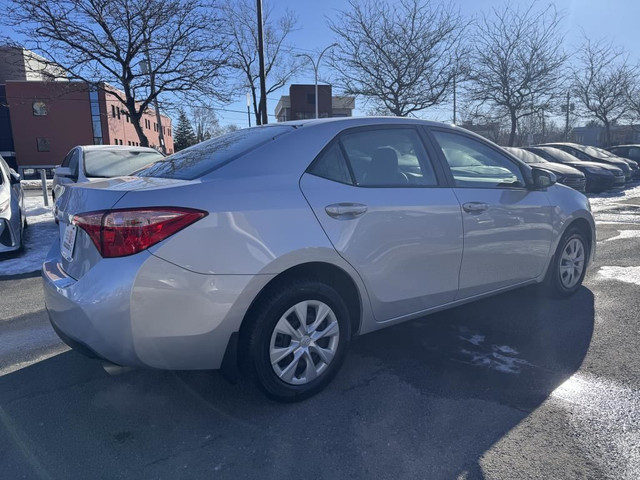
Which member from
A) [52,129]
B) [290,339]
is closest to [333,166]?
[290,339]

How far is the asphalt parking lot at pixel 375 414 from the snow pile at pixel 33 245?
111 inches

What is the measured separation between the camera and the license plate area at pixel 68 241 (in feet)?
8.70

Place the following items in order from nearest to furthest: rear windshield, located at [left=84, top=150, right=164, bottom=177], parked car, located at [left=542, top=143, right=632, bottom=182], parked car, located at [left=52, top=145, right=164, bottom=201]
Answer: parked car, located at [left=52, top=145, right=164, bottom=201] → rear windshield, located at [left=84, top=150, right=164, bottom=177] → parked car, located at [left=542, top=143, right=632, bottom=182]

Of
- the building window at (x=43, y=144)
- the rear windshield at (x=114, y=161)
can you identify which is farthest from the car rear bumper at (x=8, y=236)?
the building window at (x=43, y=144)

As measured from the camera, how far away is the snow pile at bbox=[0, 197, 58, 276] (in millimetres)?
6367

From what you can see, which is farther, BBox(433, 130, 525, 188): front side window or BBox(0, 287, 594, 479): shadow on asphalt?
BBox(433, 130, 525, 188): front side window

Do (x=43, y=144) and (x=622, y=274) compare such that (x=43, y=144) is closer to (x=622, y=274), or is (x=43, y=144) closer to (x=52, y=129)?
(x=52, y=129)

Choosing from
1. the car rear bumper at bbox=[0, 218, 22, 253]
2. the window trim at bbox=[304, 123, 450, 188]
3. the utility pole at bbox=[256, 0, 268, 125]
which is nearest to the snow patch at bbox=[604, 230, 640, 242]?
the window trim at bbox=[304, 123, 450, 188]

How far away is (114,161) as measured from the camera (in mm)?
8078

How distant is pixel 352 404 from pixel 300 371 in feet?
1.19

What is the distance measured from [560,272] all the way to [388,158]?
230cm

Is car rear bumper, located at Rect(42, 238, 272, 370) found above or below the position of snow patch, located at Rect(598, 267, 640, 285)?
above

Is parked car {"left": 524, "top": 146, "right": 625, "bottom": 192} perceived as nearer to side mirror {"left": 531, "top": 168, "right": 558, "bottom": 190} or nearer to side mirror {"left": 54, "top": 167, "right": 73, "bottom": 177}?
side mirror {"left": 531, "top": 168, "right": 558, "bottom": 190}

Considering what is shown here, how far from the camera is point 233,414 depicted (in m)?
2.74
